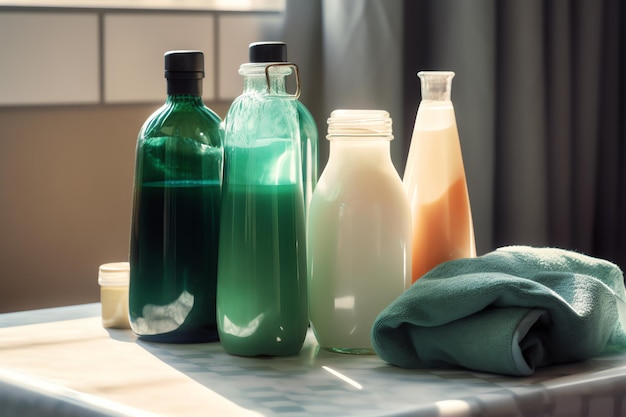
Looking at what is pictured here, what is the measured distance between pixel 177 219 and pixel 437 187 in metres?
0.27

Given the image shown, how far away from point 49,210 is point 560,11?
127cm

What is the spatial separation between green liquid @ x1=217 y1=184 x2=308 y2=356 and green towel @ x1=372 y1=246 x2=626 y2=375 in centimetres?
9

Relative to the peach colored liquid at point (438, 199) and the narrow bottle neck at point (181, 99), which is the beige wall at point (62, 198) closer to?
the narrow bottle neck at point (181, 99)

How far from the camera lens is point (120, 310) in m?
1.07

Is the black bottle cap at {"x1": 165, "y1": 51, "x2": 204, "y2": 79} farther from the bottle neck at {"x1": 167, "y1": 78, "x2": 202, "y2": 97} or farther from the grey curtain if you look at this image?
A: the grey curtain

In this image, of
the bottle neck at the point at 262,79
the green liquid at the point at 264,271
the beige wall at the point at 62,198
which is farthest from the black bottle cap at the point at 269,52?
the beige wall at the point at 62,198

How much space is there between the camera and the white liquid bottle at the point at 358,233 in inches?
36.7

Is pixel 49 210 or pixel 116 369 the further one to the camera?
pixel 49 210

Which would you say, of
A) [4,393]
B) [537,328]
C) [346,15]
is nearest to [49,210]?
[346,15]

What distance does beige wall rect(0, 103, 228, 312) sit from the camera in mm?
1651

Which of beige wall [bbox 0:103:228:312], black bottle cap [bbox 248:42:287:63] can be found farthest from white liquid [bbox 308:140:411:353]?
beige wall [bbox 0:103:228:312]

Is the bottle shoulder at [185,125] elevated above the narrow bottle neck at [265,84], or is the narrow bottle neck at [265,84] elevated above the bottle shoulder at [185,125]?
the narrow bottle neck at [265,84]

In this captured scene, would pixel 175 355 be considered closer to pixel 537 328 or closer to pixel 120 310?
pixel 120 310

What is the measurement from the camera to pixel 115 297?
3.53ft
